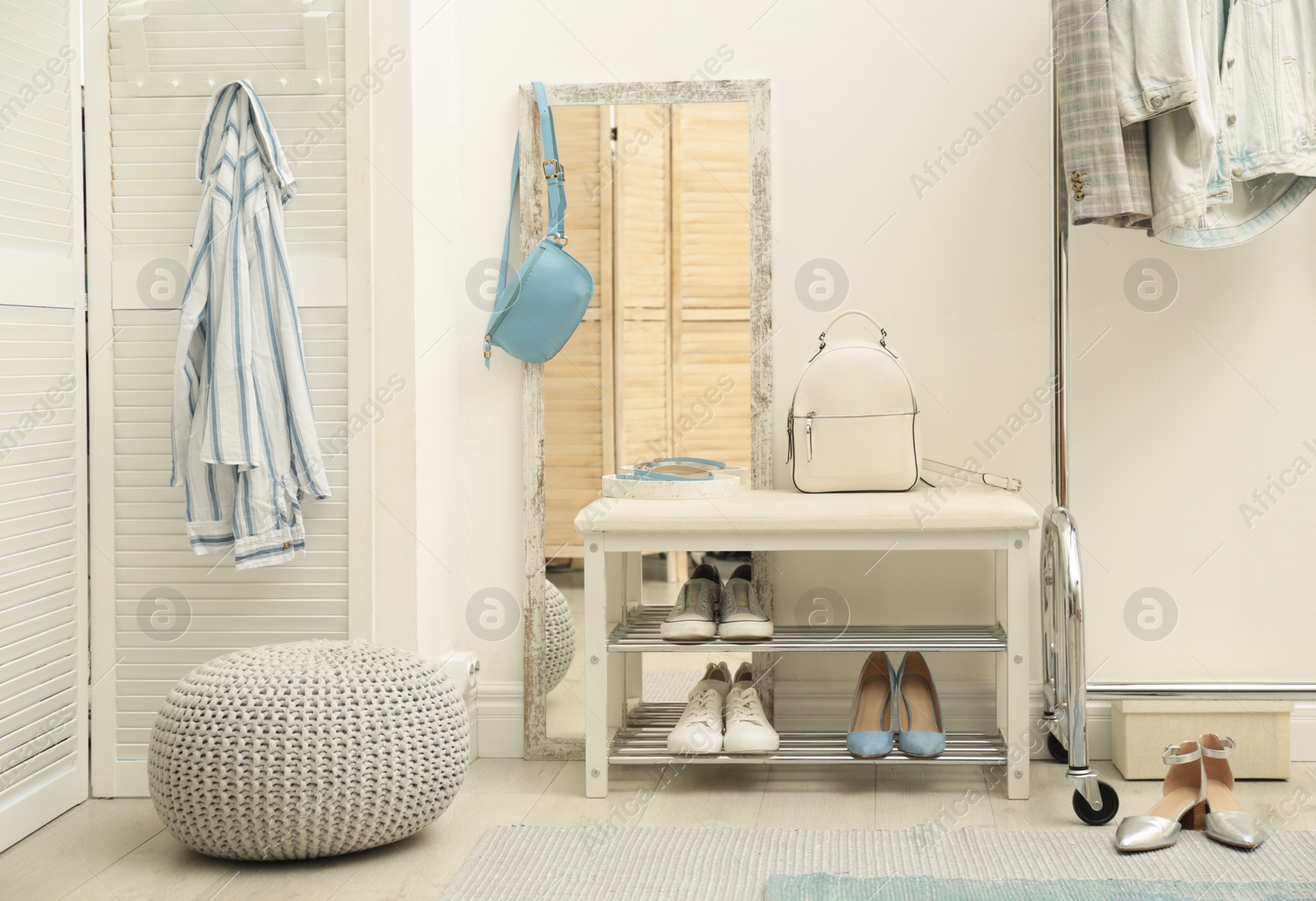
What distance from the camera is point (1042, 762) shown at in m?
2.52

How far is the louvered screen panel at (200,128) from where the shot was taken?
231 centimetres

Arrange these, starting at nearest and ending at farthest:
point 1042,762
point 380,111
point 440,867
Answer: point 440,867
point 380,111
point 1042,762

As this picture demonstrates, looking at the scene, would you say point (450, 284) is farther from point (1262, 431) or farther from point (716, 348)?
point (1262, 431)

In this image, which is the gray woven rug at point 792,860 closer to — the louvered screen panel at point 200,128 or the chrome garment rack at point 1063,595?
the chrome garment rack at point 1063,595

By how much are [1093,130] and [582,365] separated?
1188mm

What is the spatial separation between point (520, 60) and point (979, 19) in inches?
41.9

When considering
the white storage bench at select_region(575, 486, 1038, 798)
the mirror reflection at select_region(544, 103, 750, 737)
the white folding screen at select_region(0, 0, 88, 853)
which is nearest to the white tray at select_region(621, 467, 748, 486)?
the mirror reflection at select_region(544, 103, 750, 737)

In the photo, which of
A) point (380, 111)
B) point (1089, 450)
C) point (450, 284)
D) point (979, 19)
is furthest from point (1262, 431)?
point (380, 111)

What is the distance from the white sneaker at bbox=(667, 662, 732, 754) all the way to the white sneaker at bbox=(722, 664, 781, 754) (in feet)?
0.08

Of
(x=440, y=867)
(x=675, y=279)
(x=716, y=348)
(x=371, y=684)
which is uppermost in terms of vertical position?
(x=675, y=279)

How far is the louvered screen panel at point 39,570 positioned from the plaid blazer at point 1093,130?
2.04 m

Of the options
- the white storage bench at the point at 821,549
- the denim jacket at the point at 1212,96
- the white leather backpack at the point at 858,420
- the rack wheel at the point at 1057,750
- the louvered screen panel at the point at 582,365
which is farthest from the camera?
the louvered screen panel at the point at 582,365

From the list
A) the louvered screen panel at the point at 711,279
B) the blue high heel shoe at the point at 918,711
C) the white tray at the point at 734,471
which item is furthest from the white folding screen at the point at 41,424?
the blue high heel shoe at the point at 918,711

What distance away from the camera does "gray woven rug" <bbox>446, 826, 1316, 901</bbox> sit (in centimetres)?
186
